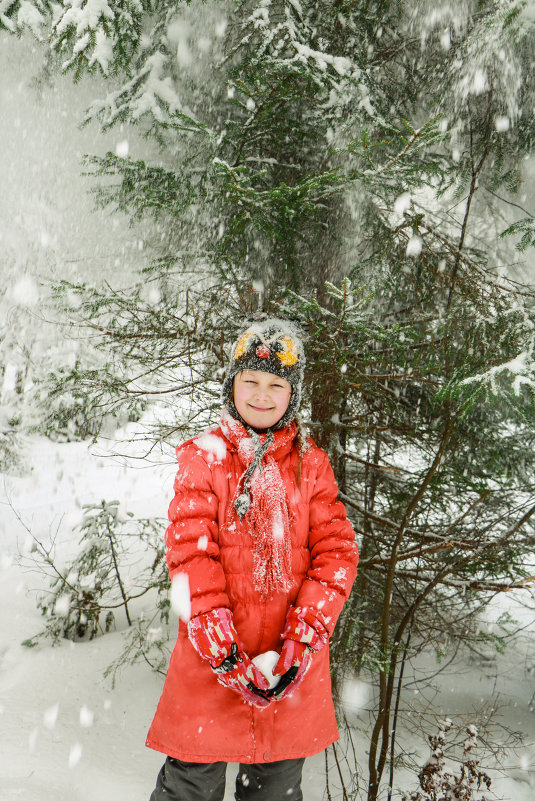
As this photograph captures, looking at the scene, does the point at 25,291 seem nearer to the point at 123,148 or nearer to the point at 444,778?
the point at 123,148

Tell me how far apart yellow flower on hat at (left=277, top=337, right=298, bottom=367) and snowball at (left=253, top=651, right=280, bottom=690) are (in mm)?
1341

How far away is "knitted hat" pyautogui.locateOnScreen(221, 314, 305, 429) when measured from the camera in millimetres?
2359

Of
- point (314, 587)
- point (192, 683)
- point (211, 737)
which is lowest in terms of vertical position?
point (211, 737)

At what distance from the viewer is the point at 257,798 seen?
85.2 inches

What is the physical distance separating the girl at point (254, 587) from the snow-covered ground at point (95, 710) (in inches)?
42.2

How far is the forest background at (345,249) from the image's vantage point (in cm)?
284

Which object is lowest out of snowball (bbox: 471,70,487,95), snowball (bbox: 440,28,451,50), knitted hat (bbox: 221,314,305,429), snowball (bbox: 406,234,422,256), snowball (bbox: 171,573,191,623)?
snowball (bbox: 171,573,191,623)

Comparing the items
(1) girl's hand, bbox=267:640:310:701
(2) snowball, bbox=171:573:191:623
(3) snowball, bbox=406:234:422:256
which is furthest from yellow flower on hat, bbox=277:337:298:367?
(3) snowball, bbox=406:234:422:256

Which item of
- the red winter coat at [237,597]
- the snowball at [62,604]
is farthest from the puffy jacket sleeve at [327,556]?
the snowball at [62,604]

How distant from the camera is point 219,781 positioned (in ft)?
6.97

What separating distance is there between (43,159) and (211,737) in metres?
6.01

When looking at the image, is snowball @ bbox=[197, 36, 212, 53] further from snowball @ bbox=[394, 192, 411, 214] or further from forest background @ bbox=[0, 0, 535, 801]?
snowball @ bbox=[394, 192, 411, 214]

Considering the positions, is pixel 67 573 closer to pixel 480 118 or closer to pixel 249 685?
pixel 249 685

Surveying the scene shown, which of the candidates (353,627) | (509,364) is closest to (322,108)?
(509,364)
